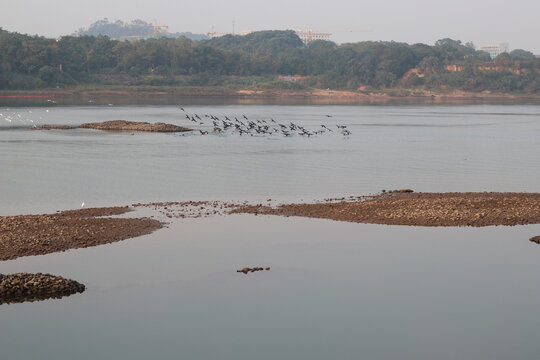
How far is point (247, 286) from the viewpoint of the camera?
20.5m

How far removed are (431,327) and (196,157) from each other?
132 feet

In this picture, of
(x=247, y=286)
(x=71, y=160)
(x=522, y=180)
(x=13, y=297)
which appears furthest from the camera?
(x=71, y=160)

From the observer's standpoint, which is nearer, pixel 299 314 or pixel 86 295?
pixel 299 314

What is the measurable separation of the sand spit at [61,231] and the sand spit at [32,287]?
3584 millimetres

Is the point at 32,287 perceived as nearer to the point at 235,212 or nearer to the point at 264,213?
the point at 235,212

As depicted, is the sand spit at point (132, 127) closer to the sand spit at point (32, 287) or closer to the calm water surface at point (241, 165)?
the calm water surface at point (241, 165)

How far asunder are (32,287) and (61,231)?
21.2 feet

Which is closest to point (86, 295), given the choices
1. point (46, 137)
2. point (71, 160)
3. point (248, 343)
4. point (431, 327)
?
point (248, 343)

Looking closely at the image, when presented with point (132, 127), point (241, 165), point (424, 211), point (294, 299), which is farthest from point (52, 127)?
point (294, 299)

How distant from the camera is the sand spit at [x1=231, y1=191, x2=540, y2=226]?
29.0 meters

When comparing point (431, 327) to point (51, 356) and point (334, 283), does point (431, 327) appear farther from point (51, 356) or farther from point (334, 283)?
point (51, 356)

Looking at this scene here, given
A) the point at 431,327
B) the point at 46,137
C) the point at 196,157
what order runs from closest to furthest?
the point at 431,327
the point at 196,157
the point at 46,137

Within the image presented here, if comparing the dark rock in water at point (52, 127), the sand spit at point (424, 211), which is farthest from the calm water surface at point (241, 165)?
the sand spit at point (424, 211)

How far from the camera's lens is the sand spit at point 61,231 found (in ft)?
77.7
